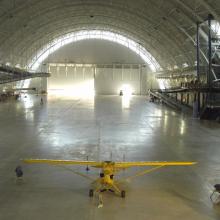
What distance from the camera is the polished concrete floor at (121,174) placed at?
10188 mm

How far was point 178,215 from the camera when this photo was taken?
32.7 ft

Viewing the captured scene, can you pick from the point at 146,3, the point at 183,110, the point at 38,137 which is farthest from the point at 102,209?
the point at 146,3

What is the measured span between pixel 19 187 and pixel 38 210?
2.29m

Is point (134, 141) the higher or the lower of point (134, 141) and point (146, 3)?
the lower

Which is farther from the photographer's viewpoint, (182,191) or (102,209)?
(182,191)

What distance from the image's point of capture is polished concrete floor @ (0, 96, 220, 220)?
33.4 feet

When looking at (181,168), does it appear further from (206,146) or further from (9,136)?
(9,136)

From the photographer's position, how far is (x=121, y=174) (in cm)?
1372

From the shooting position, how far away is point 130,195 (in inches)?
452

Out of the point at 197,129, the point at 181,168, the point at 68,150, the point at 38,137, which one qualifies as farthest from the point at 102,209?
the point at 197,129

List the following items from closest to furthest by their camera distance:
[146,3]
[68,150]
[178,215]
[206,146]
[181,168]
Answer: [178,215], [181,168], [68,150], [206,146], [146,3]

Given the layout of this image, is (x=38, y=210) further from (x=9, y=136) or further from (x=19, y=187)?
(x=9, y=136)

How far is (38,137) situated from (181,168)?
410 inches

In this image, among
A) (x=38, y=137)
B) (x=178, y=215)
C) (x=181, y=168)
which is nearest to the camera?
(x=178, y=215)
